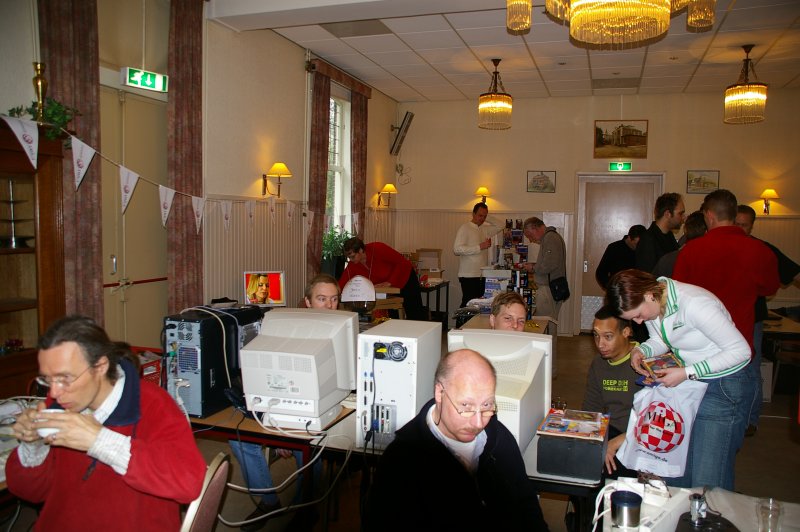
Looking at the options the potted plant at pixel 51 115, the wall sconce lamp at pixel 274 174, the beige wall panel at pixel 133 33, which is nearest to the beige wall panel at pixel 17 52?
the potted plant at pixel 51 115

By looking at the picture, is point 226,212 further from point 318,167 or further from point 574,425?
point 574,425

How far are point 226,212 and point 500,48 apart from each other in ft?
11.5

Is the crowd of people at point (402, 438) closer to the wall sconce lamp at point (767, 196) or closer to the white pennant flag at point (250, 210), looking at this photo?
the white pennant flag at point (250, 210)

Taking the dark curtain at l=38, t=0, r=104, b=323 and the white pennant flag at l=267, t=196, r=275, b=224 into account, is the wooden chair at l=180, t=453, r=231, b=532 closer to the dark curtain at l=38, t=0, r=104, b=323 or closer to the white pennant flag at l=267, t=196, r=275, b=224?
the dark curtain at l=38, t=0, r=104, b=323

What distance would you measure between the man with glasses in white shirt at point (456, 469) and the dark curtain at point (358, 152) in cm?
672

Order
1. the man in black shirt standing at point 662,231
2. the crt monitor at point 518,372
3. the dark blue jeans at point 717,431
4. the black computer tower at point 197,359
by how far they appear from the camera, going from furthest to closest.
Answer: the man in black shirt standing at point 662,231, the black computer tower at point 197,359, the dark blue jeans at point 717,431, the crt monitor at point 518,372

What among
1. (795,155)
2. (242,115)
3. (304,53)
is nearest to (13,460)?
(242,115)

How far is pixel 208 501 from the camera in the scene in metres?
2.01

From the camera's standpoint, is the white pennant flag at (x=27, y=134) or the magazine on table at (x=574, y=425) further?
the white pennant flag at (x=27, y=134)

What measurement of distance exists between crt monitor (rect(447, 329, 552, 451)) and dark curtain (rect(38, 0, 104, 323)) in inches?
114

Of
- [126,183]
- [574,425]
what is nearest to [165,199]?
[126,183]

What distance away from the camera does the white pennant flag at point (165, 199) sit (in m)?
5.13

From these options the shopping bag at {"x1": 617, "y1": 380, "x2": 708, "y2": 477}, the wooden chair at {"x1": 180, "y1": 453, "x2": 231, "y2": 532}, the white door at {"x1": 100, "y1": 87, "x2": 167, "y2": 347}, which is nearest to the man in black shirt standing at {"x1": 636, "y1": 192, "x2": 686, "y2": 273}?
the shopping bag at {"x1": 617, "y1": 380, "x2": 708, "y2": 477}

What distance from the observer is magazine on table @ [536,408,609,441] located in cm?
250
